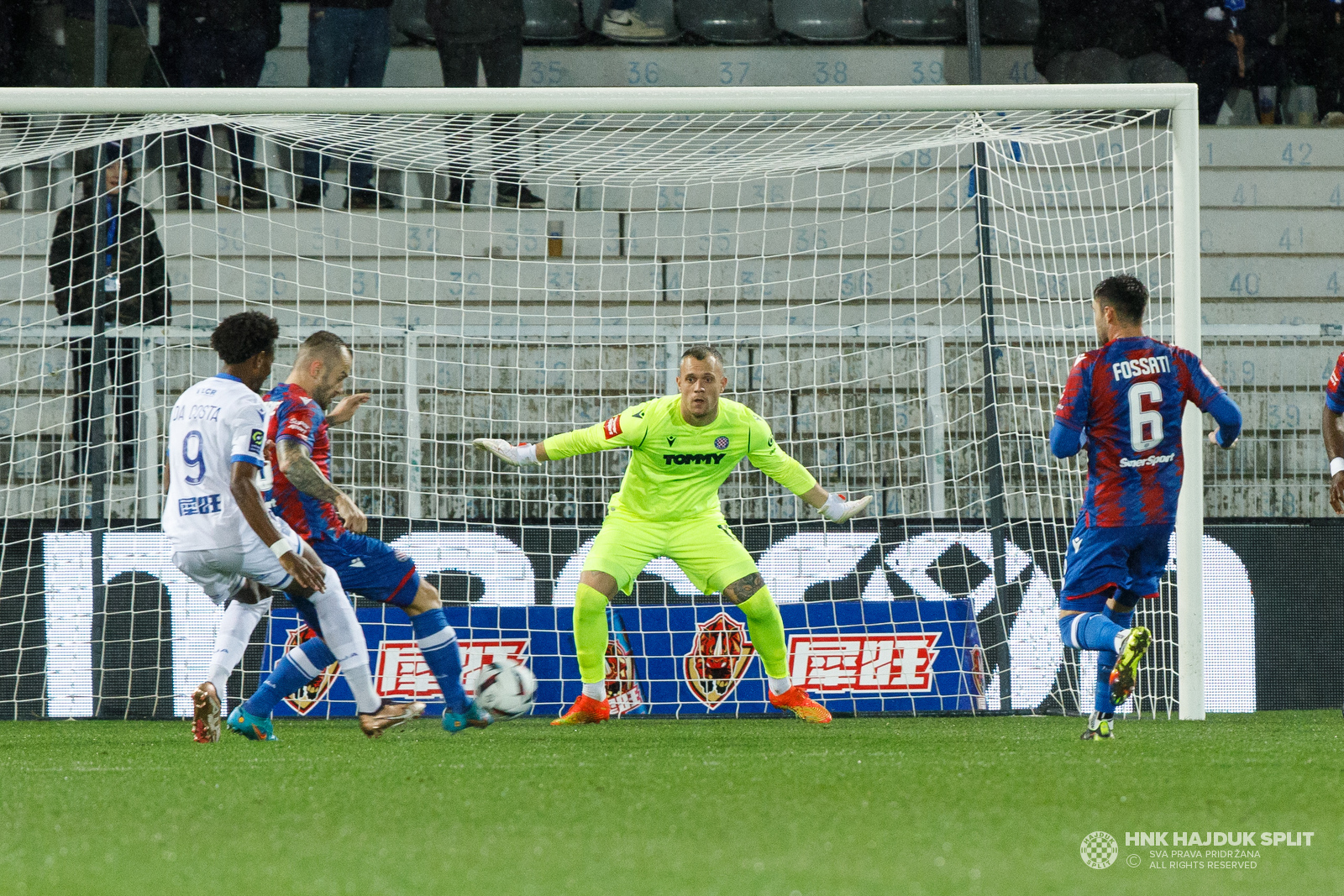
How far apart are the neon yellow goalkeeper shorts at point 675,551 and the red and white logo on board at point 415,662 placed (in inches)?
42.1

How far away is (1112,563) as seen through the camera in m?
5.64

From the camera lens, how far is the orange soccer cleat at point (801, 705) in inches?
273

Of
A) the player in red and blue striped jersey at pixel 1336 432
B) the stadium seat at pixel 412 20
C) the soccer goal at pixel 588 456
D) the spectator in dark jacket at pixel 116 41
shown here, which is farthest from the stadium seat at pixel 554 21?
the player in red and blue striped jersey at pixel 1336 432

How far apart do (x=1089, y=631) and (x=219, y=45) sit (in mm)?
8211

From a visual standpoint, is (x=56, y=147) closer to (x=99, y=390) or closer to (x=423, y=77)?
(x=99, y=390)

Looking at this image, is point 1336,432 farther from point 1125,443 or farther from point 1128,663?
point 1128,663

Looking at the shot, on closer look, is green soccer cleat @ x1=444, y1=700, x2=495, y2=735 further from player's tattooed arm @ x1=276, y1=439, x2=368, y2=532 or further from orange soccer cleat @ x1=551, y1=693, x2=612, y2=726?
player's tattooed arm @ x1=276, y1=439, x2=368, y2=532

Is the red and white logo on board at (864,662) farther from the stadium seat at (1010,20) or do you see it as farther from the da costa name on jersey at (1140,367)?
the stadium seat at (1010,20)

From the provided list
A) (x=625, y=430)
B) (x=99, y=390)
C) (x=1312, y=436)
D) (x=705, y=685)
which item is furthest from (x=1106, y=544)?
(x=99, y=390)

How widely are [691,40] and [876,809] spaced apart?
32.2 feet

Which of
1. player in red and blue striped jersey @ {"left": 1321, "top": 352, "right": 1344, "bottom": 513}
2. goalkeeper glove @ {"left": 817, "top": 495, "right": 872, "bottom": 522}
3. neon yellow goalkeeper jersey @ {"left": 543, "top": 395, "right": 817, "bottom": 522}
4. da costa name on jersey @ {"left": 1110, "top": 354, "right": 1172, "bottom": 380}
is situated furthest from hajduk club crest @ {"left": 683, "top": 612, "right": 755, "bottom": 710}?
player in red and blue striped jersey @ {"left": 1321, "top": 352, "right": 1344, "bottom": 513}

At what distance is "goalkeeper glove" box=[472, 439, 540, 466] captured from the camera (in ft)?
21.9

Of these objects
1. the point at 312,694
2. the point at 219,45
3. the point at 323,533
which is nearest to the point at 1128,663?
the point at 323,533

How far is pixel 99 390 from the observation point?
786 cm
